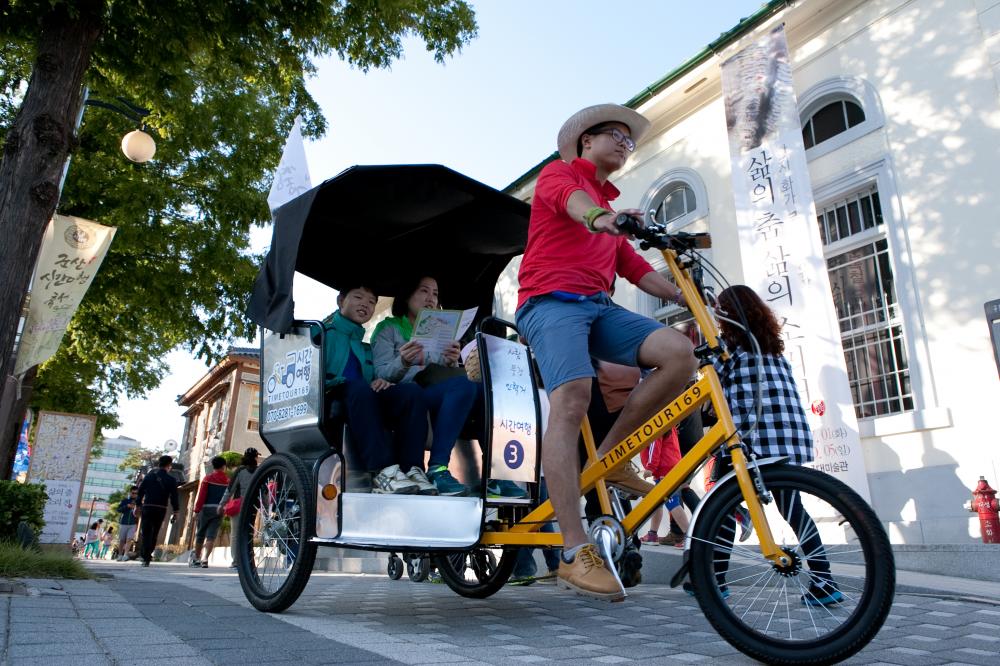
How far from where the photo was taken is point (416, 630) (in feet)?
9.32

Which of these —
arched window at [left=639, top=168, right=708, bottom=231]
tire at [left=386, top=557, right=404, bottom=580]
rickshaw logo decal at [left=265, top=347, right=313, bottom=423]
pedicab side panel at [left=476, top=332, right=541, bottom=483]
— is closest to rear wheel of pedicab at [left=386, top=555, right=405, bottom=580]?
tire at [left=386, top=557, right=404, bottom=580]

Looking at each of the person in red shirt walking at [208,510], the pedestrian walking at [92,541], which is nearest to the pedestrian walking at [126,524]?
the person in red shirt walking at [208,510]

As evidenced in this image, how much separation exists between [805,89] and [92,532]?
50769mm

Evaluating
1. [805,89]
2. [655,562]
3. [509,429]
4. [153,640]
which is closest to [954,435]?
[655,562]

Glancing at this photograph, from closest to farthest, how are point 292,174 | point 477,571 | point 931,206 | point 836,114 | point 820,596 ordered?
point 820,596
point 477,571
point 292,174
point 931,206
point 836,114

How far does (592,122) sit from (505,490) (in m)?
1.80

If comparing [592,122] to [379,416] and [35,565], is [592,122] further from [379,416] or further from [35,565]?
[35,565]

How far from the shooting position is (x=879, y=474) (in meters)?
7.95

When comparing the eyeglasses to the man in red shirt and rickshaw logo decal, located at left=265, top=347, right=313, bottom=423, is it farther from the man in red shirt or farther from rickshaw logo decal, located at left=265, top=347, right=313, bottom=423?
rickshaw logo decal, located at left=265, top=347, right=313, bottom=423

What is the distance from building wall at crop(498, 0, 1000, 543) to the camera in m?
7.37

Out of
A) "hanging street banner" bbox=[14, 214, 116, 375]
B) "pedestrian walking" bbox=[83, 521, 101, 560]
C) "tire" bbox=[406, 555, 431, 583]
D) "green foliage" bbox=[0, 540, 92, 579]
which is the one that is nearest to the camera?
"green foliage" bbox=[0, 540, 92, 579]

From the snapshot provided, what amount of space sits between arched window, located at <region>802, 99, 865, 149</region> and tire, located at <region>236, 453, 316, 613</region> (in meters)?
8.65

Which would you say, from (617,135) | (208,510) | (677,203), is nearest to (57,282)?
(208,510)

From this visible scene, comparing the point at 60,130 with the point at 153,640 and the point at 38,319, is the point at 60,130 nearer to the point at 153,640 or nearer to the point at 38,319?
the point at 38,319
